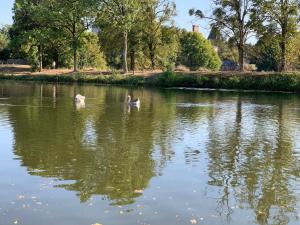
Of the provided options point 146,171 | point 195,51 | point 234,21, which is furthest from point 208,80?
point 195,51

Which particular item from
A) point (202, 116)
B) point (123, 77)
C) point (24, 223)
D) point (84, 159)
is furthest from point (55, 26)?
point (24, 223)

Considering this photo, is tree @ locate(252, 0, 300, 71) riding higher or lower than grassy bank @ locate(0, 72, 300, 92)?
higher

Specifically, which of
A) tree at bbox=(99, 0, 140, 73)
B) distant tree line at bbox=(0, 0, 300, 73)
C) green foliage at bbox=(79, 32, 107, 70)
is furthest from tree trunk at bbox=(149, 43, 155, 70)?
green foliage at bbox=(79, 32, 107, 70)

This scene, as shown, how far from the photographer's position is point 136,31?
77438 mm

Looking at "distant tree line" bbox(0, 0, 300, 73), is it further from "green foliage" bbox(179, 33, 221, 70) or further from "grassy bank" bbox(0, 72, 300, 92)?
"green foliage" bbox(179, 33, 221, 70)

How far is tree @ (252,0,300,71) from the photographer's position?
62.5 metres

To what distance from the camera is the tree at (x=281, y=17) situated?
6253cm

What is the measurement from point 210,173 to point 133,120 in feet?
39.9

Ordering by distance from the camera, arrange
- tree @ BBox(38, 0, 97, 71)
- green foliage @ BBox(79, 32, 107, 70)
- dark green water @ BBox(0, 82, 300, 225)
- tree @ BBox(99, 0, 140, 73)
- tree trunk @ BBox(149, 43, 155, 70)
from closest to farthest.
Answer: dark green water @ BBox(0, 82, 300, 225) → tree @ BBox(99, 0, 140, 73) → tree @ BBox(38, 0, 97, 71) → tree trunk @ BBox(149, 43, 155, 70) → green foliage @ BBox(79, 32, 107, 70)

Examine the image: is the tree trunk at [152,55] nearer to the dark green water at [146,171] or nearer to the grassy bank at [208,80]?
the grassy bank at [208,80]

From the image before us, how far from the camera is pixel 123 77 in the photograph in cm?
6762

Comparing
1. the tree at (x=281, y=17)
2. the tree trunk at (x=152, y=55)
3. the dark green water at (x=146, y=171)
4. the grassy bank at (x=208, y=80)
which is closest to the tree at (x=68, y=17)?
the grassy bank at (x=208, y=80)

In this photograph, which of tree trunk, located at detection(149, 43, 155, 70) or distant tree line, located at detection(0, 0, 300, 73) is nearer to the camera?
distant tree line, located at detection(0, 0, 300, 73)

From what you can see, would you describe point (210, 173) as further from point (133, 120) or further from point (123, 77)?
point (123, 77)
